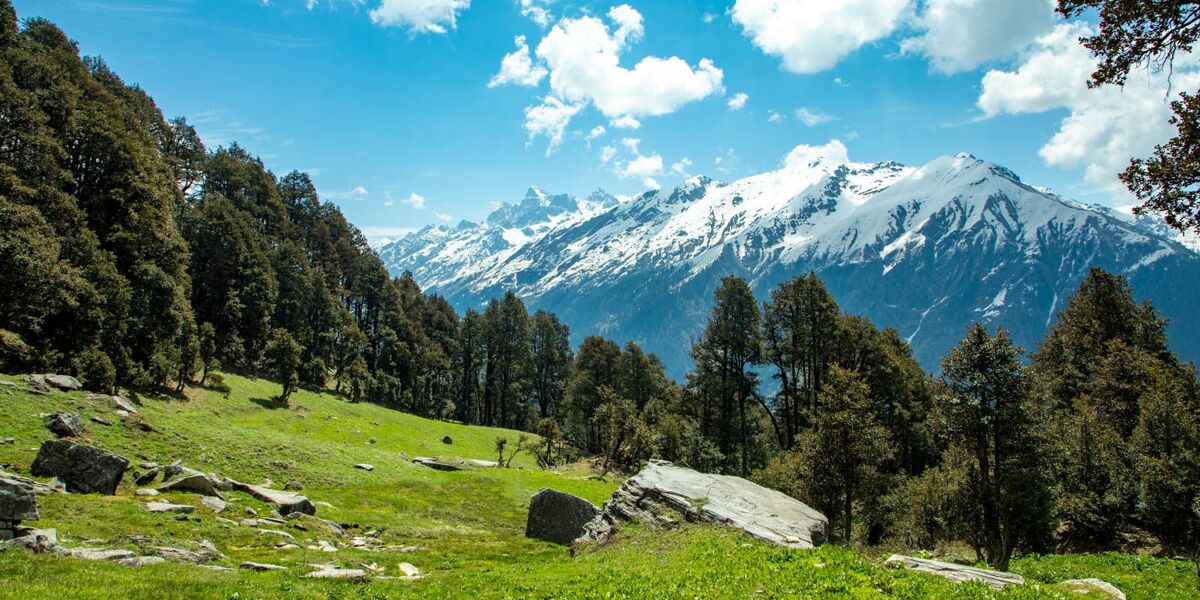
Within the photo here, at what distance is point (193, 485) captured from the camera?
26.7 metres

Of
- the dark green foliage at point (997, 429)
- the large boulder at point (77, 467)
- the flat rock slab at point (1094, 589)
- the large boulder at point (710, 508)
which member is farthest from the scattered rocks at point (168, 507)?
the dark green foliage at point (997, 429)

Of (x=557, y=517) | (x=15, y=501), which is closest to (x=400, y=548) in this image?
(x=557, y=517)

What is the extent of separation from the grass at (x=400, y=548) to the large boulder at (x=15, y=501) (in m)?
1.30

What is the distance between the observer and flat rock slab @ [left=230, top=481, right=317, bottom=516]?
27844mm

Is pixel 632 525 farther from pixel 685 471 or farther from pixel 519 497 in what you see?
pixel 519 497

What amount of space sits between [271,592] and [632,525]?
1690cm

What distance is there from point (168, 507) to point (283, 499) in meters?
5.84

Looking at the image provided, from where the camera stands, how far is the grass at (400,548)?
14711 mm

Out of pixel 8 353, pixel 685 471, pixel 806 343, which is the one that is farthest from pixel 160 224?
pixel 806 343

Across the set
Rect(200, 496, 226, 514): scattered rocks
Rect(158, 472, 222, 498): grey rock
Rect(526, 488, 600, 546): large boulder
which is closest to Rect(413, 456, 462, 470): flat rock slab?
Rect(526, 488, 600, 546): large boulder

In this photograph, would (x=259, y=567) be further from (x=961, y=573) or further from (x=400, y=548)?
(x=961, y=573)

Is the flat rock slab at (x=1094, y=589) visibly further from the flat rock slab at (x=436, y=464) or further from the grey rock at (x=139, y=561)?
the flat rock slab at (x=436, y=464)

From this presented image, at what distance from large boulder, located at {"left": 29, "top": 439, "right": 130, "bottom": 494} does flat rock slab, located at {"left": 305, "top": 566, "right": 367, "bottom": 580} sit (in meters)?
12.8

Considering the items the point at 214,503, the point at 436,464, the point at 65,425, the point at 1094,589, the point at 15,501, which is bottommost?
the point at 436,464
